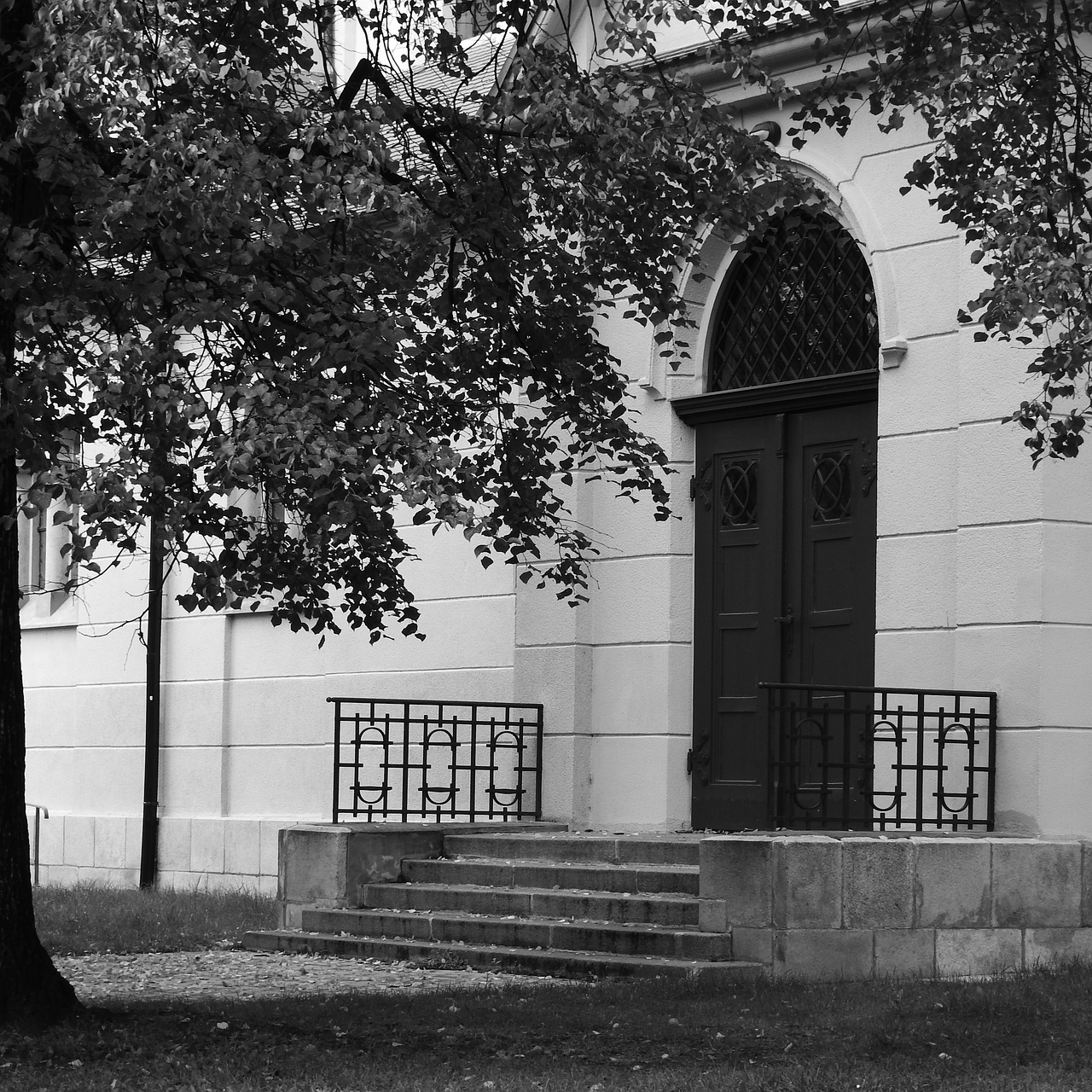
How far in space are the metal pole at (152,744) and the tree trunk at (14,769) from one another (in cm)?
839

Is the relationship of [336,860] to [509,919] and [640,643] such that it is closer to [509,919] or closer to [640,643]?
[509,919]

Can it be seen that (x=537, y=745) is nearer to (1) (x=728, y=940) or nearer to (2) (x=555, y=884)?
(2) (x=555, y=884)

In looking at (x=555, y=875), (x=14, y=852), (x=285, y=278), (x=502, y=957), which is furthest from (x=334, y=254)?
(x=555, y=875)

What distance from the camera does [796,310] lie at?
13.6m

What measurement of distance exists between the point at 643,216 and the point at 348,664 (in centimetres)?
727

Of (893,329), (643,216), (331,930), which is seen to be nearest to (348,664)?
(331,930)

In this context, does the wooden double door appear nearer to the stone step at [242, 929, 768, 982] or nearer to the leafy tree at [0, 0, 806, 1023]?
the stone step at [242, 929, 768, 982]

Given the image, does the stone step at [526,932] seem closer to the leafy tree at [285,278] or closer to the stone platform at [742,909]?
the stone platform at [742,909]

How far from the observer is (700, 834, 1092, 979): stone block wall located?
33.7ft

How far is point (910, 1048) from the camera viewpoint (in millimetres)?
8000

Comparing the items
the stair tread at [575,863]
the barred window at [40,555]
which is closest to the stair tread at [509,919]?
the stair tread at [575,863]

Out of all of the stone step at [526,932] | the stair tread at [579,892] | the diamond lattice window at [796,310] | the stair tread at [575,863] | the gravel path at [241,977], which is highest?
the diamond lattice window at [796,310]

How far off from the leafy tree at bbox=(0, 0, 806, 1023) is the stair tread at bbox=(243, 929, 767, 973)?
6.83ft

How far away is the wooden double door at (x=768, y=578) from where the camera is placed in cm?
1307
